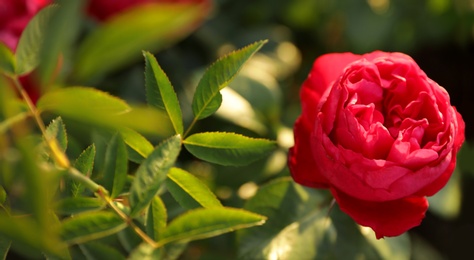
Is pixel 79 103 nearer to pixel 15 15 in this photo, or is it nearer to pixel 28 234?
pixel 28 234

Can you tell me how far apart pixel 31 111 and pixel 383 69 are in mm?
271

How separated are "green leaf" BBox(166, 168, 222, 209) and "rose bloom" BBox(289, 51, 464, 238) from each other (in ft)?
0.28

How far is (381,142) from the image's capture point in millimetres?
540

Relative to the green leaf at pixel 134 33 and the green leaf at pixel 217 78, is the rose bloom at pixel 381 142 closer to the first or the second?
the green leaf at pixel 217 78

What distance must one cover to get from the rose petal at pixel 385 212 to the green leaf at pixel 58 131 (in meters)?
0.20

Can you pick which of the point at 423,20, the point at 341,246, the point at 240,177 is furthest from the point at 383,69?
the point at 423,20

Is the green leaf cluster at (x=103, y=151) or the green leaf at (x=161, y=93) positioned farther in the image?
the green leaf at (x=161, y=93)

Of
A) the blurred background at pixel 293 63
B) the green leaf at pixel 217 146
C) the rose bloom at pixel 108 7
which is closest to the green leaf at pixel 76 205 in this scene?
the green leaf at pixel 217 146

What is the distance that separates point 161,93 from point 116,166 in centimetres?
7

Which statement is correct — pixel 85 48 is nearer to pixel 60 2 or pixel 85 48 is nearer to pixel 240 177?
pixel 60 2

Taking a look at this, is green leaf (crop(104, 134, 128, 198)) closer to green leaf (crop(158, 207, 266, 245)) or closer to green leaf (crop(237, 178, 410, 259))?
green leaf (crop(158, 207, 266, 245))

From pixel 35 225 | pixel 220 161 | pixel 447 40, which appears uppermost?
pixel 35 225

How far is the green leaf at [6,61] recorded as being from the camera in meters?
0.45

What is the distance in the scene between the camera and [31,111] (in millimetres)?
470
